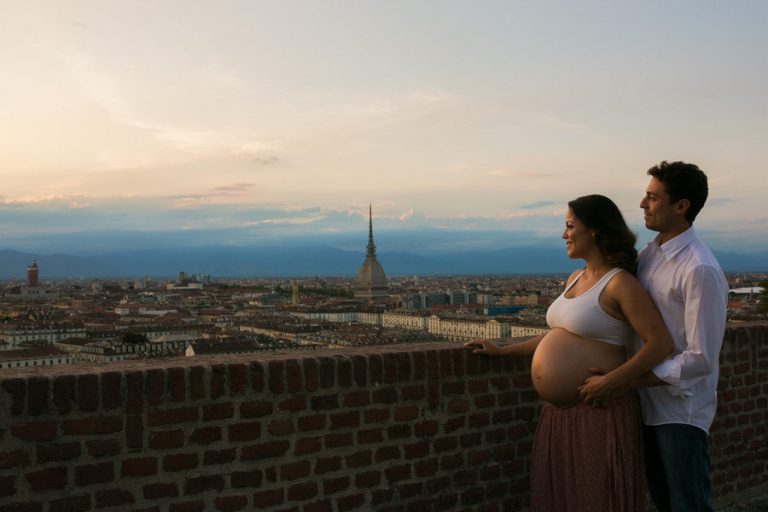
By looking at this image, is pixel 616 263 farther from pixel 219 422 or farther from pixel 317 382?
pixel 219 422

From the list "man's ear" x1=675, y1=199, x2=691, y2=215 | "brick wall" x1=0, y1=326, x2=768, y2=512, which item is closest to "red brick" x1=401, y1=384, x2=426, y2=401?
"brick wall" x1=0, y1=326, x2=768, y2=512

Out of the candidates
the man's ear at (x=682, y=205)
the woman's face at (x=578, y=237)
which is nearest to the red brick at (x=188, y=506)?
the woman's face at (x=578, y=237)

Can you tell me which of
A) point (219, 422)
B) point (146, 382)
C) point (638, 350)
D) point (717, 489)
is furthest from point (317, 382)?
point (717, 489)

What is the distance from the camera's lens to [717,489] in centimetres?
490

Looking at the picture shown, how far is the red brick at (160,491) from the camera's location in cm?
309

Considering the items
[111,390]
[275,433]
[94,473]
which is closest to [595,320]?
[275,433]

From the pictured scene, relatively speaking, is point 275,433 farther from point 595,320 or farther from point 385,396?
point 595,320

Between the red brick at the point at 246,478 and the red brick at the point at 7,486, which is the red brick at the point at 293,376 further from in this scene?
the red brick at the point at 7,486

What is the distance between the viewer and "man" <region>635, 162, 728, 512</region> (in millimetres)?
3010

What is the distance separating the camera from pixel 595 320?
313 centimetres

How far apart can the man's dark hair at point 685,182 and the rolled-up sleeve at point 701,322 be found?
0.30m

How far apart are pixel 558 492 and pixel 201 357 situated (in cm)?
157

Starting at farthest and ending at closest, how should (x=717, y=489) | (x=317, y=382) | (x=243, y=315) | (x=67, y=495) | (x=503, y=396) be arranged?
(x=243, y=315)
(x=717, y=489)
(x=503, y=396)
(x=317, y=382)
(x=67, y=495)

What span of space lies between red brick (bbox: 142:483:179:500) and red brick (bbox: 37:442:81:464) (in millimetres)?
292
